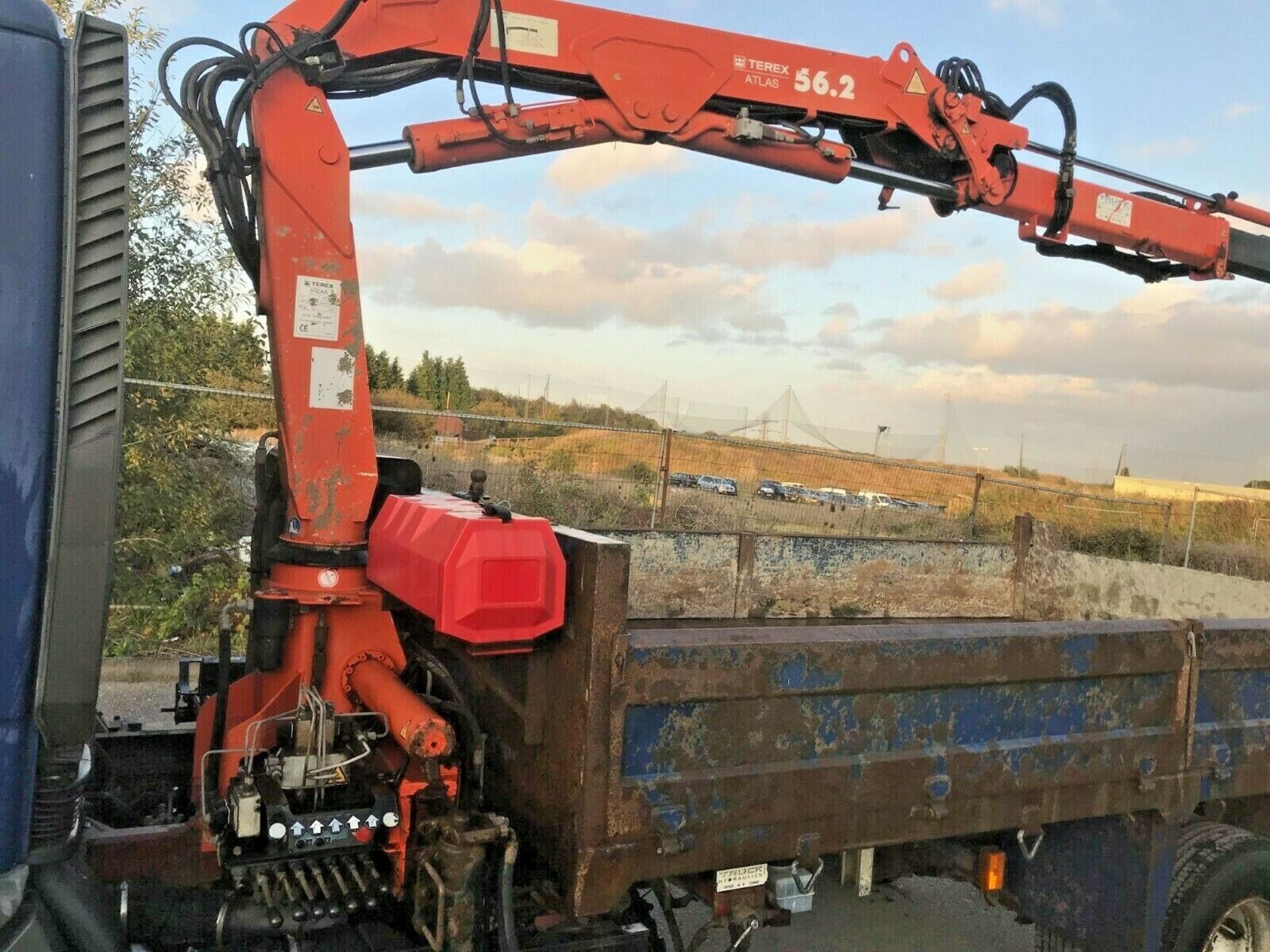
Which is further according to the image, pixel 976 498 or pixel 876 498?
pixel 876 498

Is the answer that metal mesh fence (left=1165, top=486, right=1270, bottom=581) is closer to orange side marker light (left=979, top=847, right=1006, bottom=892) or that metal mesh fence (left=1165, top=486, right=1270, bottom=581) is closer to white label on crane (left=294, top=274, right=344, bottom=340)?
orange side marker light (left=979, top=847, right=1006, bottom=892)

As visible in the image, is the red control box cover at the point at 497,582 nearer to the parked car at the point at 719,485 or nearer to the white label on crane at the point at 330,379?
the white label on crane at the point at 330,379

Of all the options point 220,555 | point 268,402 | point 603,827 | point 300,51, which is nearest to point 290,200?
point 300,51

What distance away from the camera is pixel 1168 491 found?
74.2 feet

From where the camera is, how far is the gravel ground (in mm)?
4156

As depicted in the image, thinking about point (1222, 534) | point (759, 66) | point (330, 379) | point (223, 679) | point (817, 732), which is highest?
point (759, 66)

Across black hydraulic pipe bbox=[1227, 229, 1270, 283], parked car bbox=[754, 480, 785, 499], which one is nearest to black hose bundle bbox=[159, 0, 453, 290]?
black hydraulic pipe bbox=[1227, 229, 1270, 283]

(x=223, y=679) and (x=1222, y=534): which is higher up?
(x=1222, y=534)

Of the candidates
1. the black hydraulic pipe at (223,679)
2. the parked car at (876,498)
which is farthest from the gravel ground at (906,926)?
the parked car at (876,498)

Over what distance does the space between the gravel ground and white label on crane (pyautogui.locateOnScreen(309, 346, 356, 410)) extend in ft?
8.29

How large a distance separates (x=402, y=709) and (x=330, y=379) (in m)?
1.19

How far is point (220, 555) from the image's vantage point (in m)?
3.58

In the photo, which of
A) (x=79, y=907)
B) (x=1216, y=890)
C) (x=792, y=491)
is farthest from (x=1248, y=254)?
(x=792, y=491)

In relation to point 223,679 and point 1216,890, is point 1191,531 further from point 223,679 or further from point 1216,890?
point 223,679
